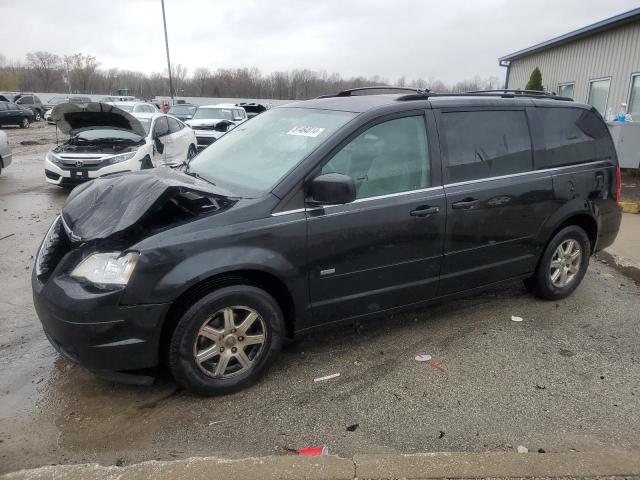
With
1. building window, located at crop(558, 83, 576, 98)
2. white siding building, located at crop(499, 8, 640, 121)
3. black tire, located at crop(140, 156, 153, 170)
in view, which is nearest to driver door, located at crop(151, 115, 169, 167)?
black tire, located at crop(140, 156, 153, 170)

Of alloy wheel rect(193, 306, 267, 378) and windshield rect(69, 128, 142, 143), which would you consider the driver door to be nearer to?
windshield rect(69, 128, 142, 143)

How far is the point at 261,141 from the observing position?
391 centimetres

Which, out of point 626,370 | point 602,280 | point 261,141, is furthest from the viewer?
point 602,280

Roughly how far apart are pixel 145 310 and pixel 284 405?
1.03 metres

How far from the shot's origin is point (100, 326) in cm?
277

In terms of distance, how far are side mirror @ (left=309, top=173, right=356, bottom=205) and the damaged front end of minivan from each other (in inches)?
21.0

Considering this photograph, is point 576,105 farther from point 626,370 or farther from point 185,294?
point 185,294

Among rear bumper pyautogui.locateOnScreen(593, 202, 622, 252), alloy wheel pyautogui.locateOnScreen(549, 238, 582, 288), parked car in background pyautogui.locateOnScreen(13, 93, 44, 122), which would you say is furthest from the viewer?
parked car in background pyautogui.locateOnScreen(13, 93, 44, 122)

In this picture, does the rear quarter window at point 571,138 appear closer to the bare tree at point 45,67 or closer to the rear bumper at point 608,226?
the rear bumper at point 608,226

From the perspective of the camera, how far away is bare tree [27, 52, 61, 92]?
82.7 m

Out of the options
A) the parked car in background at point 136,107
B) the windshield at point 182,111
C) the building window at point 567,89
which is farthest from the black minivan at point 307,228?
the windshield at point 182,111

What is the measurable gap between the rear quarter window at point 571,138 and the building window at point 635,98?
377 inches

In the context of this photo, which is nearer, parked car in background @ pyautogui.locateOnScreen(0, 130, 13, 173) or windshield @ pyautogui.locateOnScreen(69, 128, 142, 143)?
windshield @ pyautogui.locateOnScreen(69, 128, 142, 143)

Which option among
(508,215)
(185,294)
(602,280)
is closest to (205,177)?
(185,294)
